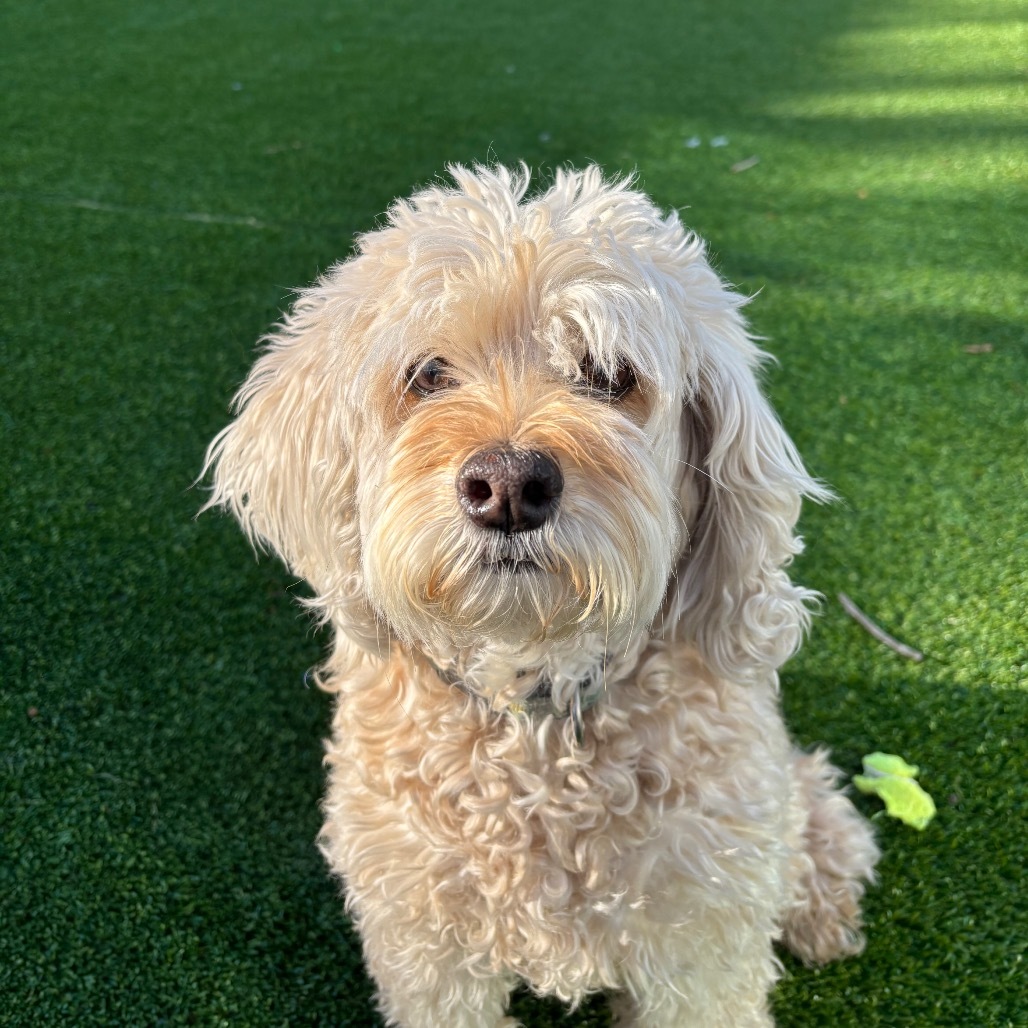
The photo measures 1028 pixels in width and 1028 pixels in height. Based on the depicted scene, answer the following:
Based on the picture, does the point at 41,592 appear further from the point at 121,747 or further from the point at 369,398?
the point at 369,398

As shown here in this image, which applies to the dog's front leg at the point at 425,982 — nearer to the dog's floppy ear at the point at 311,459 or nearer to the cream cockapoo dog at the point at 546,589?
the cream cockapoo dog at the point at 546,589

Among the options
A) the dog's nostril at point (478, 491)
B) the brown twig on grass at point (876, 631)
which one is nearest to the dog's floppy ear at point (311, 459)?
the dog's nostril at point (478, 491)

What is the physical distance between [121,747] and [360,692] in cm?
112

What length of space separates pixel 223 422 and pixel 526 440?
8.96 ft

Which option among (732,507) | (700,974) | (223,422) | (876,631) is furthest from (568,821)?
(223,422)

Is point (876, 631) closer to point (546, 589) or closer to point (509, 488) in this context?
point (546, 589)

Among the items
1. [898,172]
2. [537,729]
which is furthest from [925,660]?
[898,172]

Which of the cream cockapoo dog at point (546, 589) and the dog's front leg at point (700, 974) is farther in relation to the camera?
the dog's front leg at point (700, 974)

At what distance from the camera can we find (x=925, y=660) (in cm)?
277

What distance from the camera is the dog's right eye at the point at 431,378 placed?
5.10 ft

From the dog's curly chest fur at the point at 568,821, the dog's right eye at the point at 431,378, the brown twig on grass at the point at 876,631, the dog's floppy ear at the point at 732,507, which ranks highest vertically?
the dog's right eye at the point at 431,378

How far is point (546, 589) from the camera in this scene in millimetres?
1378

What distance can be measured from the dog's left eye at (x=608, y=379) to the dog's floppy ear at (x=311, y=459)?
434 mm

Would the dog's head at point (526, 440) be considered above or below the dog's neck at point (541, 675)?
above
